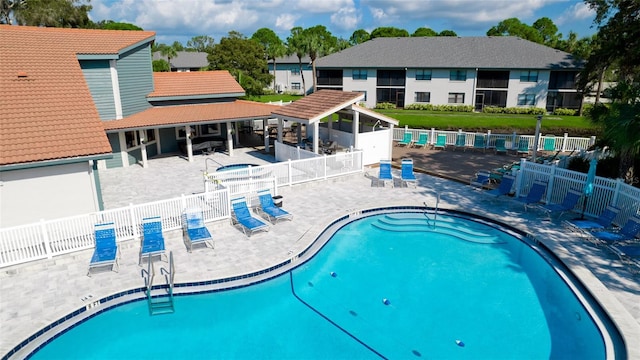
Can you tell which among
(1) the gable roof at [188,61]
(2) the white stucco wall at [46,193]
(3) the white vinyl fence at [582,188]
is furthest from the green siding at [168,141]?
(1) the gable roof at [188,61]

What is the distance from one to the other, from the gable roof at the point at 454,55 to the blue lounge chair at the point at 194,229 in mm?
41501

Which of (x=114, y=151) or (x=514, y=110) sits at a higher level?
(x=514, y=110)

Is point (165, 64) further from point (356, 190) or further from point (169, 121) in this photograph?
point (356, 190)

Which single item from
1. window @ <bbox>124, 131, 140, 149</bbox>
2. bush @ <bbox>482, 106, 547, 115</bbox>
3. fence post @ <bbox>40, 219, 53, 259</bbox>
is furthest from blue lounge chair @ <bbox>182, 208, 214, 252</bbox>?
bush @ <bbox>482, 106, 547, 115</bbox>

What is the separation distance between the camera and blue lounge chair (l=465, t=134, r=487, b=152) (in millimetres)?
25031

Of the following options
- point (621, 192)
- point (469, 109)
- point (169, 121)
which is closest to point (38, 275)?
point (169, 121)

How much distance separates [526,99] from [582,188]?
120 ft

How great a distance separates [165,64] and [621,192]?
6573 centimetres

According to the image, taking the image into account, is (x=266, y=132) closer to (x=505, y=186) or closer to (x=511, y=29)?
(x=505, y=186)

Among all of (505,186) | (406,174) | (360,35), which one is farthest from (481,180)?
(360,35)

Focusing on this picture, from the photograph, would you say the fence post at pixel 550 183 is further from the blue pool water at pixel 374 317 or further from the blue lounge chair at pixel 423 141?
the blue lounge chair at pixel 423 141

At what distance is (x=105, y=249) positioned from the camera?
438 inches

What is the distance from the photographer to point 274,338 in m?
8.98

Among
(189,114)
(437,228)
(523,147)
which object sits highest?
(189,114)
